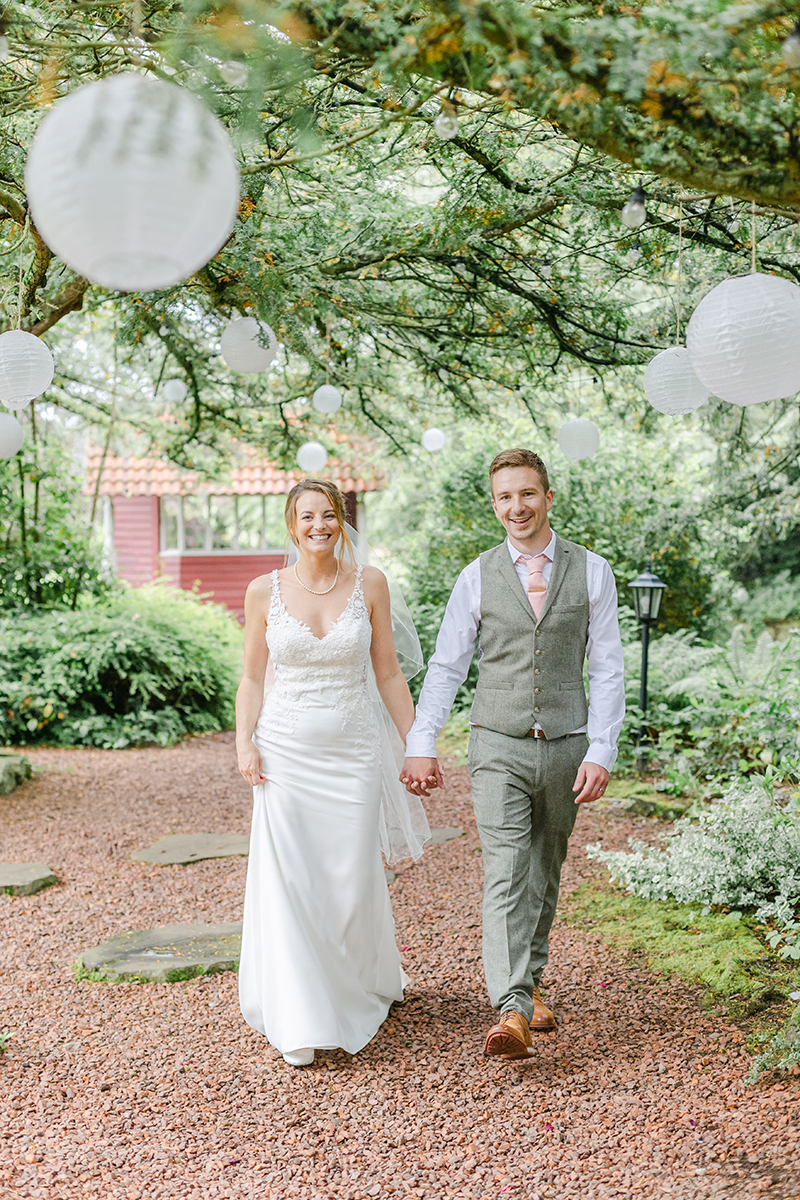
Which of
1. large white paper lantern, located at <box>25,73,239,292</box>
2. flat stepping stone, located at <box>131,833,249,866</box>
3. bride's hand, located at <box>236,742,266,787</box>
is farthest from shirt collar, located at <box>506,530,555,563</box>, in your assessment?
flat stepping stone, located at <box>131,833,249,866</box>

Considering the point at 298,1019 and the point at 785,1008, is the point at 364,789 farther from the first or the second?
the point at 785,1008

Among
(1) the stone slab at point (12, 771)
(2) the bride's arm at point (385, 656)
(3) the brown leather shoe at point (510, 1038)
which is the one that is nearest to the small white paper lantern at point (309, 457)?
(1) the stone slab at point (12, 771)

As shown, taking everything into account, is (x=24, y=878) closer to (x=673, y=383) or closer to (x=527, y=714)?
(x=527, y=714)

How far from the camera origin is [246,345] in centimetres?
502

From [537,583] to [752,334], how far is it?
1207 millimetres

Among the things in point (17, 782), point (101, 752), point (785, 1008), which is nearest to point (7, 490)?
point (101, 752)

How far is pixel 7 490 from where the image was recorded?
424 inches

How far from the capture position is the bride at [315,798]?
3.73 meters

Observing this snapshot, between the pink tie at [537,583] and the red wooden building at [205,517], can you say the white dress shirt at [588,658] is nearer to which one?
the pink tie at [537,583]

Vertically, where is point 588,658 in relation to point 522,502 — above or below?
below

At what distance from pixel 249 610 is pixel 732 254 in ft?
10.5

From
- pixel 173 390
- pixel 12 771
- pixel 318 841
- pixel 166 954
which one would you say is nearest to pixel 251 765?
pixel 318 841

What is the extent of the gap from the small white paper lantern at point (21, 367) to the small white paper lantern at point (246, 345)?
104 centimetres

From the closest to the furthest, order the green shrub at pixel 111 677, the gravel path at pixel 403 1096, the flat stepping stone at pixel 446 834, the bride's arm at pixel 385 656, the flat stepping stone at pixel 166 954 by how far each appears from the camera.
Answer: the gravel path at pixel 403 1096
the bride's arm at pixel 385 656
the flat stepping stone at pixel 166 954
the flat stepping stone at pixel 446 834
the green shrub at pixel 111 677
